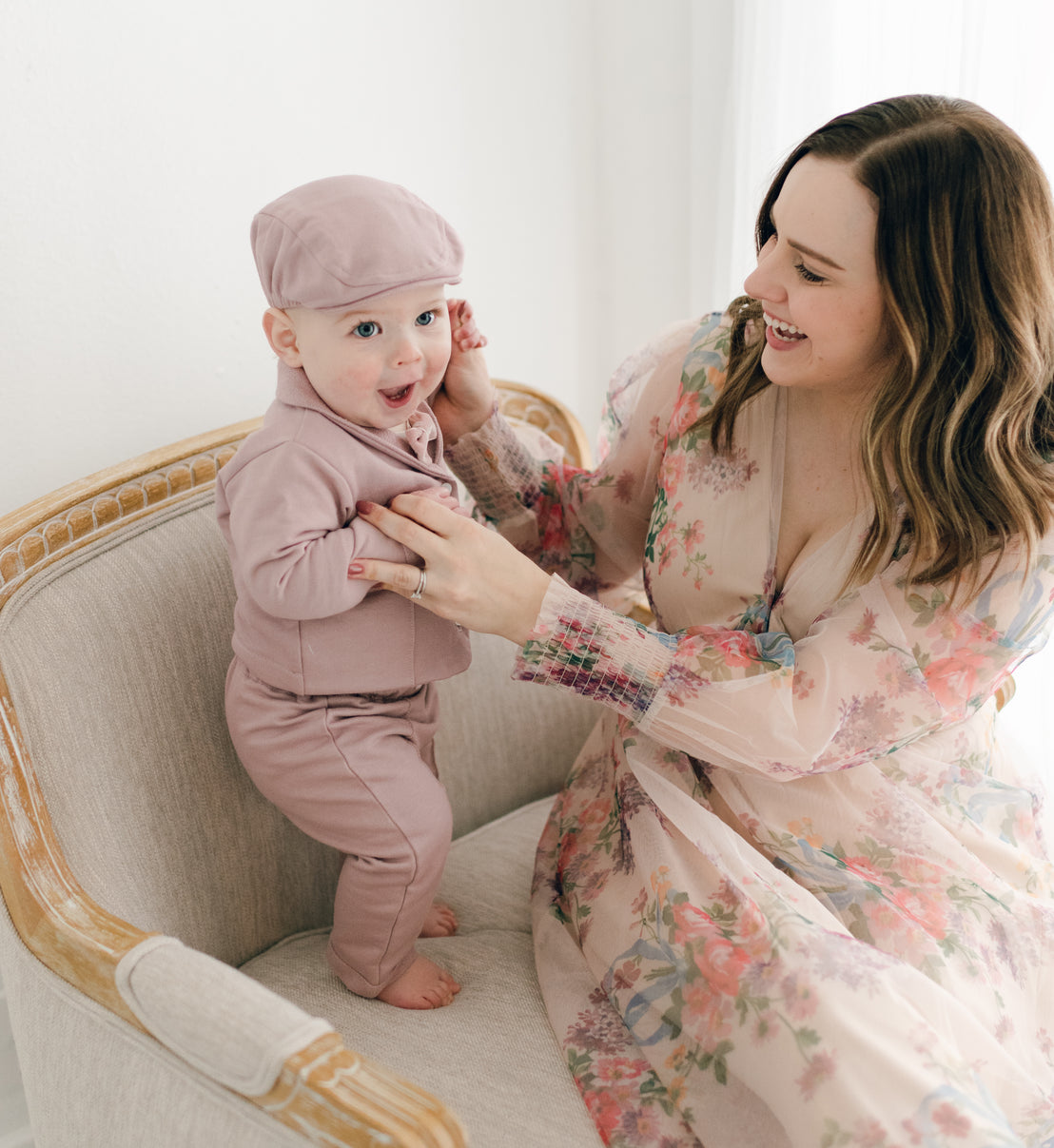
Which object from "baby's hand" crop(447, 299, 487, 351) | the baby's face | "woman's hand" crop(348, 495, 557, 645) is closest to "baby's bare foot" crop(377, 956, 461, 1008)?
"woman's hand" crop(348, 495, 557, 645)

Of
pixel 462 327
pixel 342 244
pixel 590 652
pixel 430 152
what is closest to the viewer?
pixel 342 244

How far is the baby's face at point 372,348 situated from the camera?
0.94m

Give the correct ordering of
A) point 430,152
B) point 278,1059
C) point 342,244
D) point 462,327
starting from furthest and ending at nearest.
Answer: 1. point 430,152
2. point 462,327
3. point 342,244
4. point 278,1059

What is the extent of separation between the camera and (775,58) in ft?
5.80

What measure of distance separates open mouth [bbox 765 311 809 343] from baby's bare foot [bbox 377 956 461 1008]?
796 millimetres

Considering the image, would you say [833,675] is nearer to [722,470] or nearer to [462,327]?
[722,470]

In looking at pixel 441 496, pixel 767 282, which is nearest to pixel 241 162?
pixel 441 496

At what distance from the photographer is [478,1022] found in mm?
1127

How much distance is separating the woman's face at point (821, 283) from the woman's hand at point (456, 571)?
13.6 inches

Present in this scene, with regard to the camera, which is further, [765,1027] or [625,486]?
[625,486]

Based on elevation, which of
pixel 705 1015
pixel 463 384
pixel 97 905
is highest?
pixel 463 384

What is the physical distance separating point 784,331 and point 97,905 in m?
0.90

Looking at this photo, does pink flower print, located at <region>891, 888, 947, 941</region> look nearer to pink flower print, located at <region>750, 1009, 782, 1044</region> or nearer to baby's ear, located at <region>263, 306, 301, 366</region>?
pink flower print, located at <region>750, 1009, 782, 1044</region>

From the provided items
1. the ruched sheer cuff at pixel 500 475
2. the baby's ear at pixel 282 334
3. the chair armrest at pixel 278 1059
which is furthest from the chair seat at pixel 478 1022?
the baby's ear at pixel 282 334
